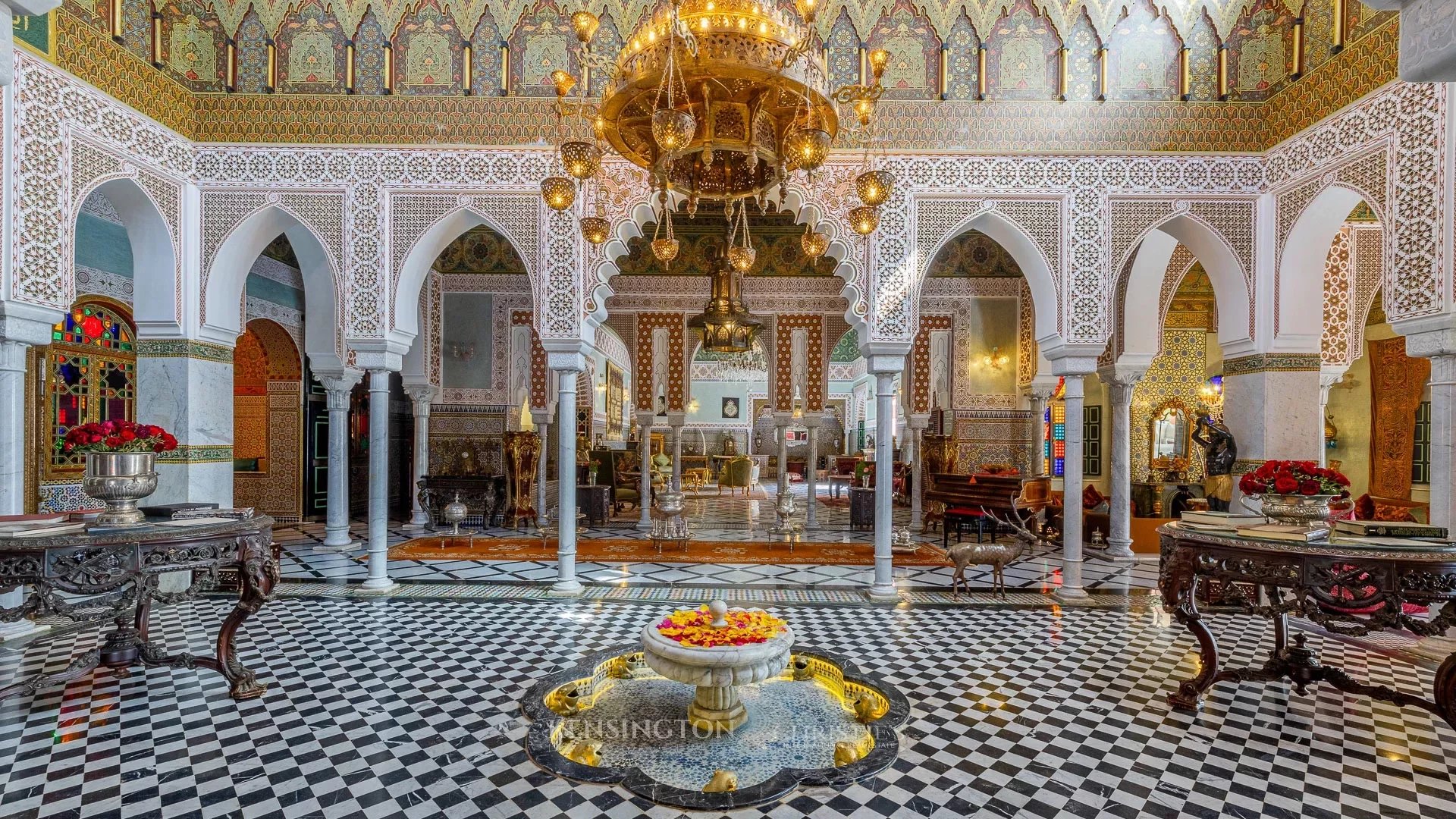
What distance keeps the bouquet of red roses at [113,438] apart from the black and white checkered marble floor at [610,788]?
3.81ft

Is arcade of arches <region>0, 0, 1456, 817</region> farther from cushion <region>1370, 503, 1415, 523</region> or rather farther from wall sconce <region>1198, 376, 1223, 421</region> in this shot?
wall sconce <region>1198, 376, 1223, 421</region>

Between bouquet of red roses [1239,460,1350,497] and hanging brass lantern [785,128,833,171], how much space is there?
8.29 feet

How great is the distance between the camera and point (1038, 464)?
9.32 metres

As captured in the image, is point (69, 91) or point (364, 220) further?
point (364, 220)

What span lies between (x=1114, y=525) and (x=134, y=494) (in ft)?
25.2

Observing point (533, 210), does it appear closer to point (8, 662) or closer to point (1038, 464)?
point (8, 662)

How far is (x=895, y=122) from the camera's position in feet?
17.2

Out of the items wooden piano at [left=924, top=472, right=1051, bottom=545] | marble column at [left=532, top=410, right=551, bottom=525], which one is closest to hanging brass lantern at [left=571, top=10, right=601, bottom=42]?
wooden piano at [left=924, top=472, right=1051, bottom=545]

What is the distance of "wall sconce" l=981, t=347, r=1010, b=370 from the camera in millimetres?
9602

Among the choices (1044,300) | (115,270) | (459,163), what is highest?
(459,163)

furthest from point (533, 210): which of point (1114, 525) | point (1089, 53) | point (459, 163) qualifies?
point (1114, 525)

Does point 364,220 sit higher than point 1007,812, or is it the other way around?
point 364,220

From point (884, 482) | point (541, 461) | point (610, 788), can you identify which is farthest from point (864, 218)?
point (541, 461)

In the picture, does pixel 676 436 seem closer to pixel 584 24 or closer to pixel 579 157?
pixel 579 157
